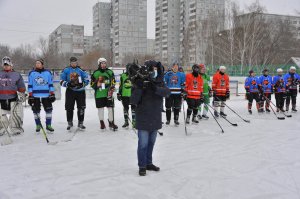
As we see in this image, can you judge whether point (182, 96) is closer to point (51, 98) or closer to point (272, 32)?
point (51, 98)

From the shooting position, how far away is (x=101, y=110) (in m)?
7.36

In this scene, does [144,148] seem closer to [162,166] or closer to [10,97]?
[162,166]

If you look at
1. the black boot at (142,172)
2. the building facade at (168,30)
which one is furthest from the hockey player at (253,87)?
the building facade at (168,30)

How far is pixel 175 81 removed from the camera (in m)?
8.08

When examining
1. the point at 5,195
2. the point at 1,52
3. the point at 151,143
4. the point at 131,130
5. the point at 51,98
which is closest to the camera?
the point at 5,195

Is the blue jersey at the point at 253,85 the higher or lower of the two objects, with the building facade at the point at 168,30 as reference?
lower

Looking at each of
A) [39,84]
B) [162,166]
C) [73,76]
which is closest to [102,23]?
[73,76]

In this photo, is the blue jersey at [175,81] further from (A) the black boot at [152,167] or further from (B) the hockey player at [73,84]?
(A) the black boot at [152,167]

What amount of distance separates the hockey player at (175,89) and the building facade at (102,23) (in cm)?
7135

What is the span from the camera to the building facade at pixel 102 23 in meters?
77.6

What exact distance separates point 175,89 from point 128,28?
6625cm

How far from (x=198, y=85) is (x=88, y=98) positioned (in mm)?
8850

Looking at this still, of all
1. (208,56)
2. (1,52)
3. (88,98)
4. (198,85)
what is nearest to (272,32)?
(208,56)

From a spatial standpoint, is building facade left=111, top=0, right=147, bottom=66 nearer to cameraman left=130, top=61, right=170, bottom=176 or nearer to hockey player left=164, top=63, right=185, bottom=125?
hockey player left=164, top=63, right=185, bottom=125
